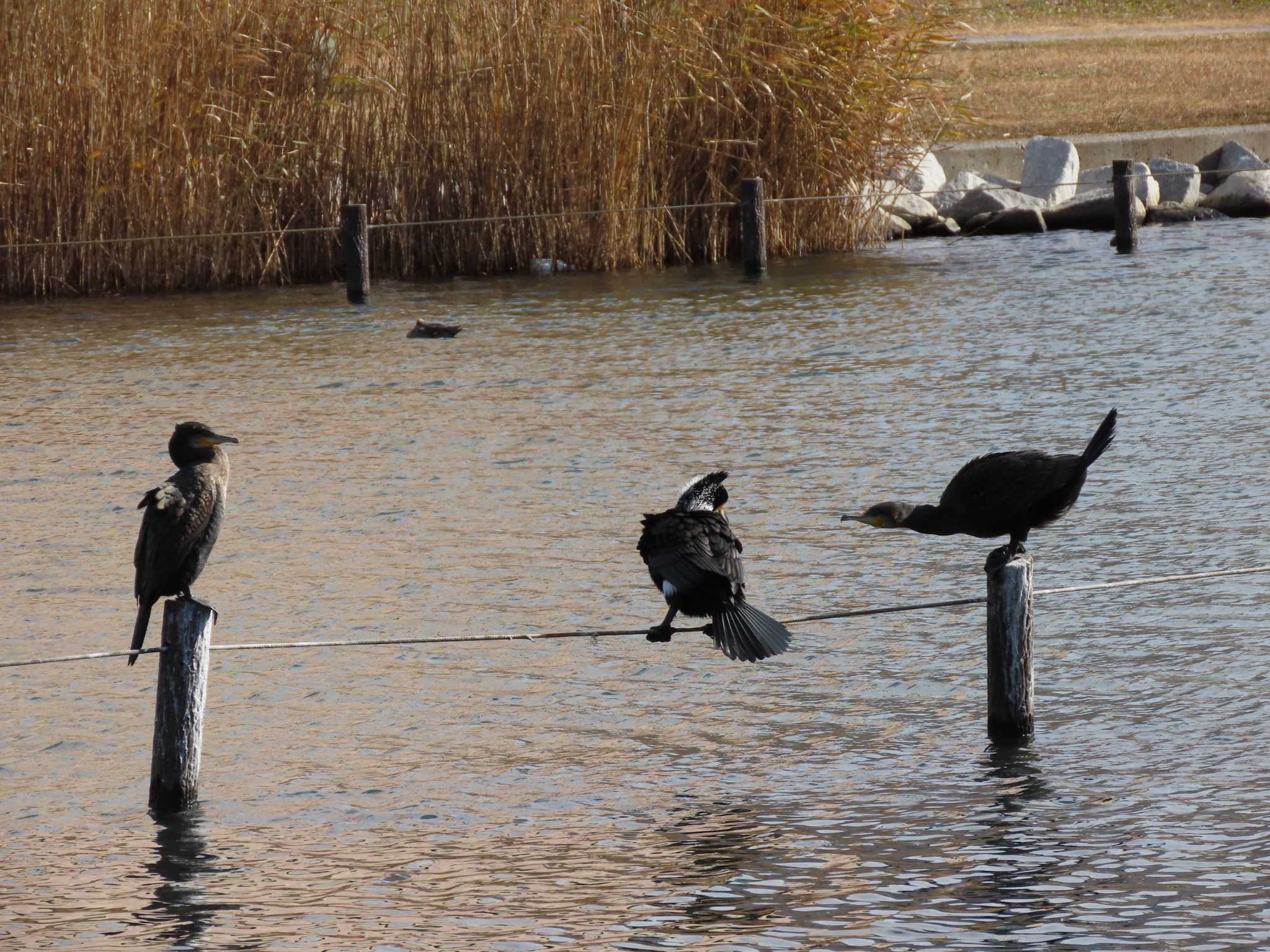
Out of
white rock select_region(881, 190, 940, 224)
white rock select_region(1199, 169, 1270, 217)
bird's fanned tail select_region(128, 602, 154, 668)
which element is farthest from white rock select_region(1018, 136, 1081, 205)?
bird's fanned tail select_region(128, 602, 154, 668)

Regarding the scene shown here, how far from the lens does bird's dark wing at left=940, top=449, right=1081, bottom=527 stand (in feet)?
18.2

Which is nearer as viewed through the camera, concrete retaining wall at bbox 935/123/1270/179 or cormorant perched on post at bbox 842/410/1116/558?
cormorant perched on post at bbox 842/410/1116/558

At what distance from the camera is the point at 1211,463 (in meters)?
9.58

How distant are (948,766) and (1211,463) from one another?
13.9ft

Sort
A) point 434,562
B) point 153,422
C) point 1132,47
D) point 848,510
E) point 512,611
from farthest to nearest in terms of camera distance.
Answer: point 1132,47, point 153,422, point 848,510, point 434,562, point 512,611

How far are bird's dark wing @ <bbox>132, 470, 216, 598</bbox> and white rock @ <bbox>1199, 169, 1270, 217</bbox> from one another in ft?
51.1

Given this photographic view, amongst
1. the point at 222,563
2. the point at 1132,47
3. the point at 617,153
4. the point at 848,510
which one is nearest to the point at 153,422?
the point at 222,563

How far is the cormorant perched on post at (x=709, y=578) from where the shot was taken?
5.37 metres

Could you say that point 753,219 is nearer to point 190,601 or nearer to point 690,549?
point 690,549

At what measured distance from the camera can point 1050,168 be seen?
19906 mm

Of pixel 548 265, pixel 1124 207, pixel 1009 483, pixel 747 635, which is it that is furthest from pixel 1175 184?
pixel 747 635

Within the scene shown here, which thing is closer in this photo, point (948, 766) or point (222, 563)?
point (948, 766)

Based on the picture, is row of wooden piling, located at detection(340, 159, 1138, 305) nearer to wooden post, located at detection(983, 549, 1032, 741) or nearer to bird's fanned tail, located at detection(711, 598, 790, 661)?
wooden post, located at detection(983, 549, 1032, 741)

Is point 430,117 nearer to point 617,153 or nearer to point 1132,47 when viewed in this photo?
point 617,153
